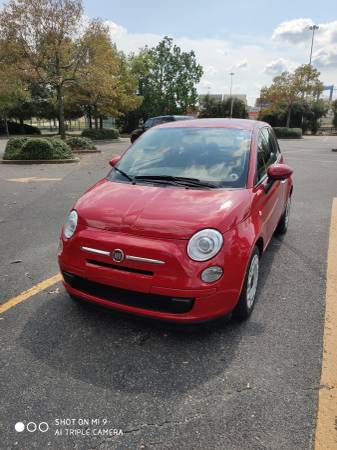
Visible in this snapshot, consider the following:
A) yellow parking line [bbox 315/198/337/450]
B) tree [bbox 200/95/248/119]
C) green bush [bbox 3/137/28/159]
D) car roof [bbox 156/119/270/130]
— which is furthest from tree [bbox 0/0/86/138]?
tree [bbox 200/95/248/119]

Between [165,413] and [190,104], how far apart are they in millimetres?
41698

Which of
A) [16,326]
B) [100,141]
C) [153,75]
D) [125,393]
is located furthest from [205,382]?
[153,75]

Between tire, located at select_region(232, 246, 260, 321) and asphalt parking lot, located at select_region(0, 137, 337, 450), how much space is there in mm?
104

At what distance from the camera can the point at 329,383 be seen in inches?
95.3

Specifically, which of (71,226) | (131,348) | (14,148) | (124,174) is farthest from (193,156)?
(14,148)

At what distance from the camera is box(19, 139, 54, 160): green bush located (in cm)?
1270

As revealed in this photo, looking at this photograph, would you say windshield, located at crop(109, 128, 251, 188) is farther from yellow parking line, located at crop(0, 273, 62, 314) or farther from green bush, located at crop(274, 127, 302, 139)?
green bush, located at crop(274, 127, 302, 139)

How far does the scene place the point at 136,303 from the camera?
2.69 m

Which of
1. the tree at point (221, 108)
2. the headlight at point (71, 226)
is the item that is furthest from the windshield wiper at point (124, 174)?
the tree at point (221, 108)

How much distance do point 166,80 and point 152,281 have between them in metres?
40.0

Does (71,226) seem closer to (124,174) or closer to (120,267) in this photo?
(120,267)

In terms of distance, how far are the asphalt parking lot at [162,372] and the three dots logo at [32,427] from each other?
25mm

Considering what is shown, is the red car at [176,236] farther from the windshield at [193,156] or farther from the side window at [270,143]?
the side window at [270,143]

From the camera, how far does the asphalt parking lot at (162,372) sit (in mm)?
2053
